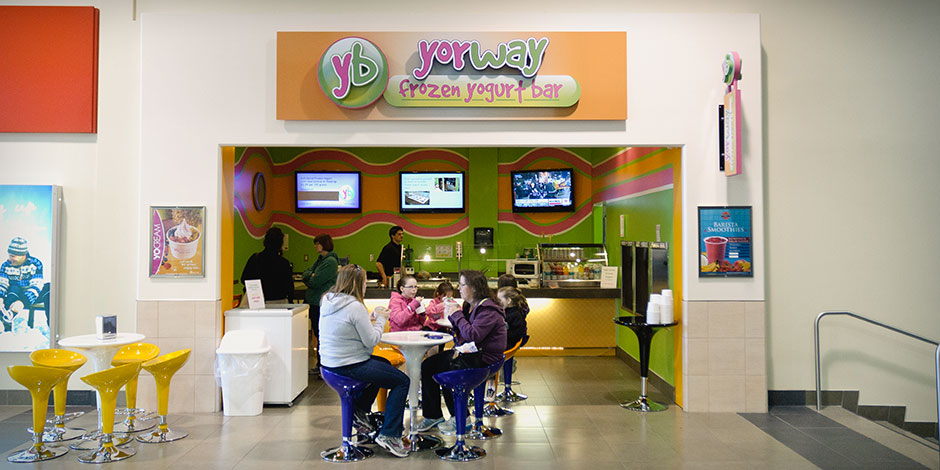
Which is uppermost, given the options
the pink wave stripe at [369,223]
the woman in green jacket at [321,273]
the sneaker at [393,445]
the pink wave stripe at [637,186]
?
the pink wave stripe at [637,186]

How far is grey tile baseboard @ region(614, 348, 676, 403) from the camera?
21.6 feet

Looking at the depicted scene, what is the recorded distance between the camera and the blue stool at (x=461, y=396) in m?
4.60

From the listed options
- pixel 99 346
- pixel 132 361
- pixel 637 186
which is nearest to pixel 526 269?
pixel 637 186

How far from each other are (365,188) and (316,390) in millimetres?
4199

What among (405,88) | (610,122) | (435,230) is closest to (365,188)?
(435,230)

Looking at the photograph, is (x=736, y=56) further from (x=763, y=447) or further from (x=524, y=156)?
(x=524, y=156)

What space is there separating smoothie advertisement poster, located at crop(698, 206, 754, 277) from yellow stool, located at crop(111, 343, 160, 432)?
5028 mm

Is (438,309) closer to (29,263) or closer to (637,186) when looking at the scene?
(637,186)

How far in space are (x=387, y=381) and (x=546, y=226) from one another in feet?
19.9

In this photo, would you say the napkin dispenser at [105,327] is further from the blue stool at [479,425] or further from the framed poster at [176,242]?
the blue stool at [479,425]

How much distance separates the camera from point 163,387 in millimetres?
5281

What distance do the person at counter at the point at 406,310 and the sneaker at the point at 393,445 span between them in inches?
45.1

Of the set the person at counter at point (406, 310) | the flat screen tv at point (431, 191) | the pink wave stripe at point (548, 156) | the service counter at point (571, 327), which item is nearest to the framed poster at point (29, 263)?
the person at counter at point (406, 310)

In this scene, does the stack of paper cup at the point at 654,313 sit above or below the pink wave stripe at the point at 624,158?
below
